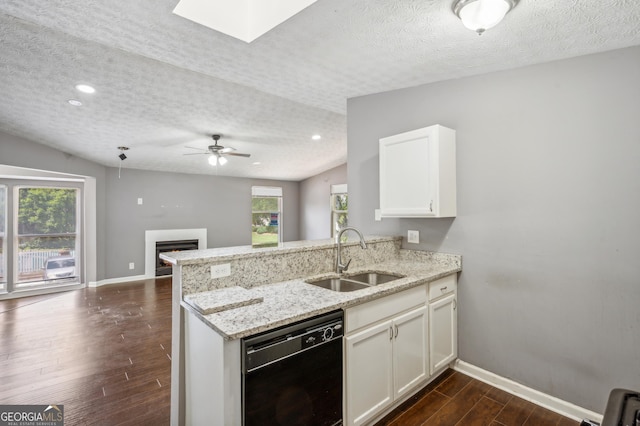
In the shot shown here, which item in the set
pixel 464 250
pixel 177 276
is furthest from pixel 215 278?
pixel 464 250

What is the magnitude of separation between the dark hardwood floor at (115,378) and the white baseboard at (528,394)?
56mm

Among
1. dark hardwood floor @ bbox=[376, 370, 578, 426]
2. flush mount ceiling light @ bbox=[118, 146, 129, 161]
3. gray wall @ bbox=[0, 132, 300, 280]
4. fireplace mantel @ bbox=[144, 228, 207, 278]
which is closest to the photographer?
dark hardwood floor @ bbox=[376, 370, 578, 426]

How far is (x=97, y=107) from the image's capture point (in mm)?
3461

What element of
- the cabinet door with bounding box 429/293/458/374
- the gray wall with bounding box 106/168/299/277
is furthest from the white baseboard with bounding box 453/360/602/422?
the gray wall with bounding box 106/168/299/277

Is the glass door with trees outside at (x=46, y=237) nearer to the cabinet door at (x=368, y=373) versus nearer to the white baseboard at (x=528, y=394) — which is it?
the cabinet door at (x=368, y=373)

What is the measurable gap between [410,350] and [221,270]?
1371mm

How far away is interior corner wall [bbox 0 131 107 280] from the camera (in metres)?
3.93

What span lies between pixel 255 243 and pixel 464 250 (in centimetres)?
171

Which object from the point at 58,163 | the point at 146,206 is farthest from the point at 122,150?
the point at 146,206

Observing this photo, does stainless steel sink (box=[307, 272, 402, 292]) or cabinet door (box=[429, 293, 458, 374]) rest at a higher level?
stainless steel sink (box=[307, 272, 402, 292])

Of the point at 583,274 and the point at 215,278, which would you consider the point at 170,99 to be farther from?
the point at 583,274

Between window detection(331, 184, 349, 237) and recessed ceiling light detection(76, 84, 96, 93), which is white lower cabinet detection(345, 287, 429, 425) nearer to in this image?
recessed ceiling light detection(76, 84, 96, 93)

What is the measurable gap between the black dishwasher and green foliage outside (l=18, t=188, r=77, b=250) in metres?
6.17

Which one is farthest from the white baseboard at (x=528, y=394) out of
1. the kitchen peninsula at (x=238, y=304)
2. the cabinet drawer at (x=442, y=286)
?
the cabinet drawer at (x=442, y=286)
